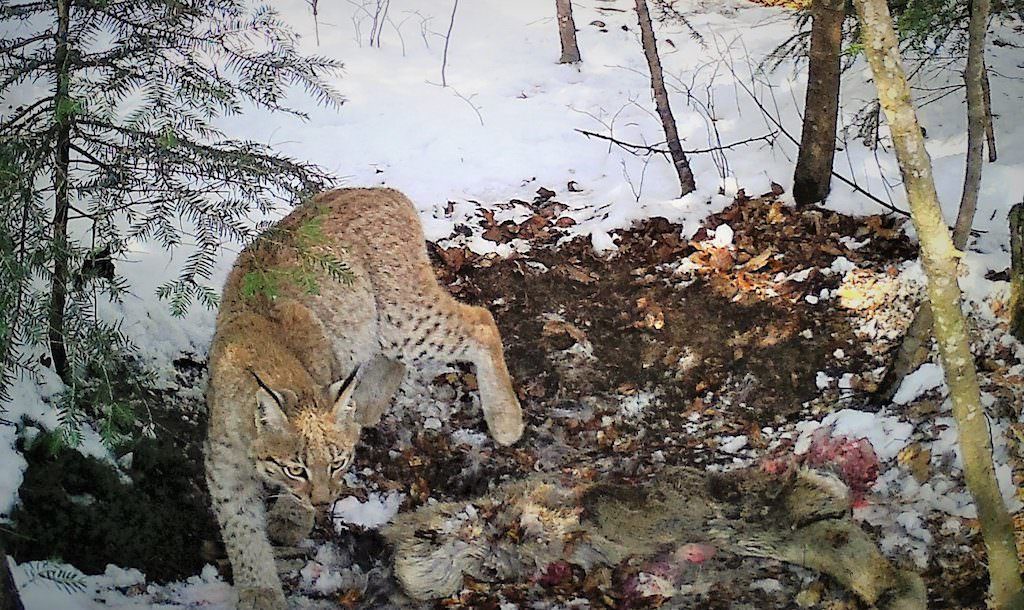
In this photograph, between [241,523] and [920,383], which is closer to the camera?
[241,523]

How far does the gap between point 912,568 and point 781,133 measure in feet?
12.6

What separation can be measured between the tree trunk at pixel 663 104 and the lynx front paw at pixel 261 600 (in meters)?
3.79

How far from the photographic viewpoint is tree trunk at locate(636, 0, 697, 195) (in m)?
5.99

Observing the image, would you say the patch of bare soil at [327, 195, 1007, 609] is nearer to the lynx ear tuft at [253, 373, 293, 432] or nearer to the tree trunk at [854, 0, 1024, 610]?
the tree trunk at [854, 0, 1024, 610]

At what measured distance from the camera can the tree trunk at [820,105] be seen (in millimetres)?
5273

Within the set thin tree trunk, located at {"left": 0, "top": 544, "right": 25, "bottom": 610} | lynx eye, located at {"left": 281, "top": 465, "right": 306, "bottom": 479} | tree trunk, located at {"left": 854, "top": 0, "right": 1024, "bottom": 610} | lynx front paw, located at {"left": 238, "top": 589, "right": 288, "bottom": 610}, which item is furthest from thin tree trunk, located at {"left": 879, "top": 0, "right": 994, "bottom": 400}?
thin tree trunk, located at {"left": 0, "top": 544, "right": 25, "bottom": 610}

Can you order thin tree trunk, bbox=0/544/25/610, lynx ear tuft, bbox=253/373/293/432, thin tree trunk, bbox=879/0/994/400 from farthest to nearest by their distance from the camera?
thin tree trunk, bbox=879/0/994/400, lynx ear tuft, bbox=253/373/293/432, thin tree trunk, bbox=0/544/25/610

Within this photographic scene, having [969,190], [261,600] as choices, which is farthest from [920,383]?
[261,600]

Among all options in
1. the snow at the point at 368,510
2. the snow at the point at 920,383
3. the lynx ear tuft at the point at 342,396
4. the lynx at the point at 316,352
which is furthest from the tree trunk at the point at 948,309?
the snow at the point at 368,510

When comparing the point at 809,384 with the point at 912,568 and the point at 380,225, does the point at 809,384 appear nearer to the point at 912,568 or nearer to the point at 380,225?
the point at 912,568

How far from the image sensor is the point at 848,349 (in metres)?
4.50

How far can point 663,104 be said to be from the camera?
6051 mm

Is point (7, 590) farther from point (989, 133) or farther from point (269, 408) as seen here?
point (989, 133)

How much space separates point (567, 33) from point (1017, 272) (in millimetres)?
4734
